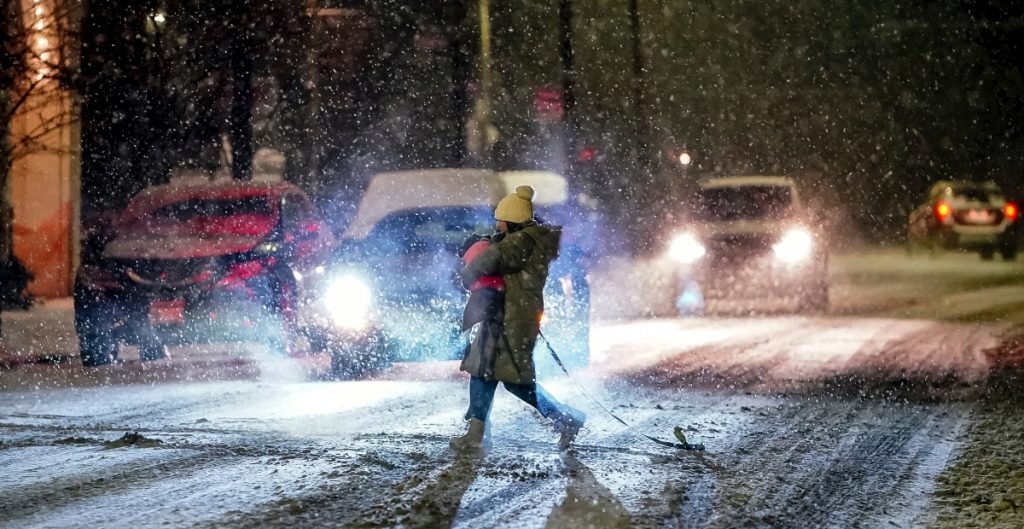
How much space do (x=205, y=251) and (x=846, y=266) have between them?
1973 cm

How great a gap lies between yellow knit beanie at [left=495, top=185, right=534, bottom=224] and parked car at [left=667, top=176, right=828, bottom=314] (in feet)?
32.6

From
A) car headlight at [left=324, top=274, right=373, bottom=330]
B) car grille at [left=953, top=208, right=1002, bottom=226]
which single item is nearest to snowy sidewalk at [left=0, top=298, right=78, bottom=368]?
car headlight at [left=324, top=274, right=373, bottom=330]

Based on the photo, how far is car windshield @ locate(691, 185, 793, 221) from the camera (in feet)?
54.7

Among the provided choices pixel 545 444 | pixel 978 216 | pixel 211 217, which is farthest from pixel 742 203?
pixel 978 216

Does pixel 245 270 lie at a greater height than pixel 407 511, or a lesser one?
greater

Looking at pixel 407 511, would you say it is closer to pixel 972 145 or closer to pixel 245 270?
pixel 245 270

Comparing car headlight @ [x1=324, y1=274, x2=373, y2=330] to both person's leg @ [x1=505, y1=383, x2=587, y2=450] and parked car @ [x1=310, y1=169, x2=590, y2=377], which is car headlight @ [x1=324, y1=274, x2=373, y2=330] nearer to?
parked car @ [x1=310, y1=169, x2=590, y2=377]

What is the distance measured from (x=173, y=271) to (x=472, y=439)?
4.98 m

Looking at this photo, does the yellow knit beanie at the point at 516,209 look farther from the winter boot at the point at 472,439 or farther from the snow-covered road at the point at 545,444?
the snow-covered road at the point at 545,444

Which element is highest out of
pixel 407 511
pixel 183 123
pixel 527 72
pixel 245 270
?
pixel 527 72

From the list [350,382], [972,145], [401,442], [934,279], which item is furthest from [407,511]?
[972,145]

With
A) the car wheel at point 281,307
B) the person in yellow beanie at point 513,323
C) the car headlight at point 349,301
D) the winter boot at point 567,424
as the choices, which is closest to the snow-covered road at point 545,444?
the winter boot at point 567,424

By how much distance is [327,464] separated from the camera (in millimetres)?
6180

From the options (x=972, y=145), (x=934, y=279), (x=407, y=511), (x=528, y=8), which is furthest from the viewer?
(x=972, y=145)
